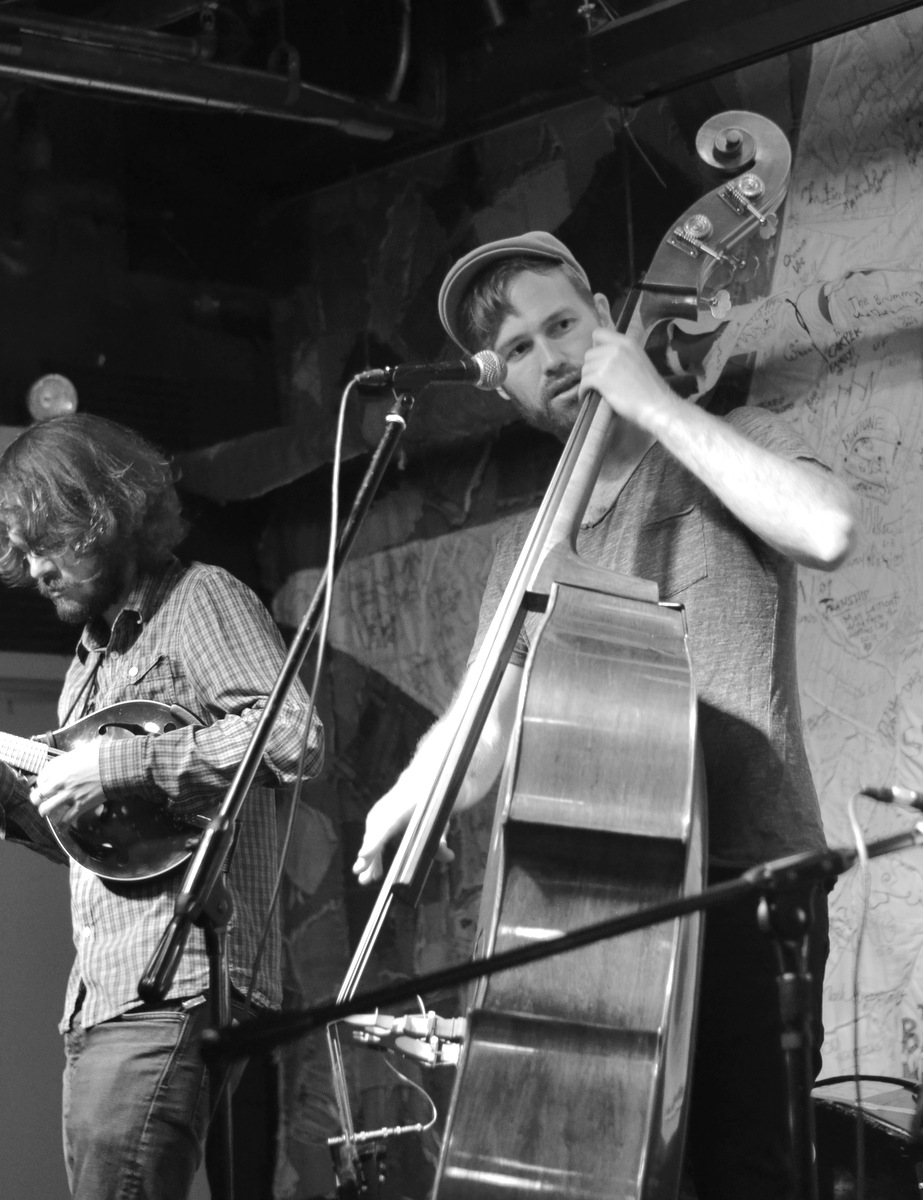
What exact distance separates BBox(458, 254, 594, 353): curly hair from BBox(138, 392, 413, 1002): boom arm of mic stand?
0.55 metres

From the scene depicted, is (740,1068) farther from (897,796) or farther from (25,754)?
(25,754)

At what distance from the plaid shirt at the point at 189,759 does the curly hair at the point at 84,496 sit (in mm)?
123

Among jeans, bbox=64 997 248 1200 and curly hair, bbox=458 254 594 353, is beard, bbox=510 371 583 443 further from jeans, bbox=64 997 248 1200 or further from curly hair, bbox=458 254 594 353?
jeans, bbox=64 997 248 1200

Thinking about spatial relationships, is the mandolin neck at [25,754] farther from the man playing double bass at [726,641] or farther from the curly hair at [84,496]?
the man playing double bass at [726,641]

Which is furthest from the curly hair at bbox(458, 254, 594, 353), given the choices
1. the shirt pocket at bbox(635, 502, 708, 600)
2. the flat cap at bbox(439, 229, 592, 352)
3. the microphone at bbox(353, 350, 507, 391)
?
the shirt pocket at bbox(635, 502, 708, 600)

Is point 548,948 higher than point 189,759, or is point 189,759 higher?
point 189,759

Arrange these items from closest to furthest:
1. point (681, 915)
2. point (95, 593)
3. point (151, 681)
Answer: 1. point (681, 915)
2. point (151, 681)
3. point (95, 593)

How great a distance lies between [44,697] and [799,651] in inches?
86.1

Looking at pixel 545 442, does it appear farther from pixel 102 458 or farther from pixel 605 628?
pixel 605 628

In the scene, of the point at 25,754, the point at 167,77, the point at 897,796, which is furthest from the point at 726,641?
the point at 167,77

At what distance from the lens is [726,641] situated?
2.10 meters

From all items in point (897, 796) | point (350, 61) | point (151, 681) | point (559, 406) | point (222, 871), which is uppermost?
point (350, 61)

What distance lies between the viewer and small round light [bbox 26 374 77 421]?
14.0ft

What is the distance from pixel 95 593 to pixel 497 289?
953 millimetres
